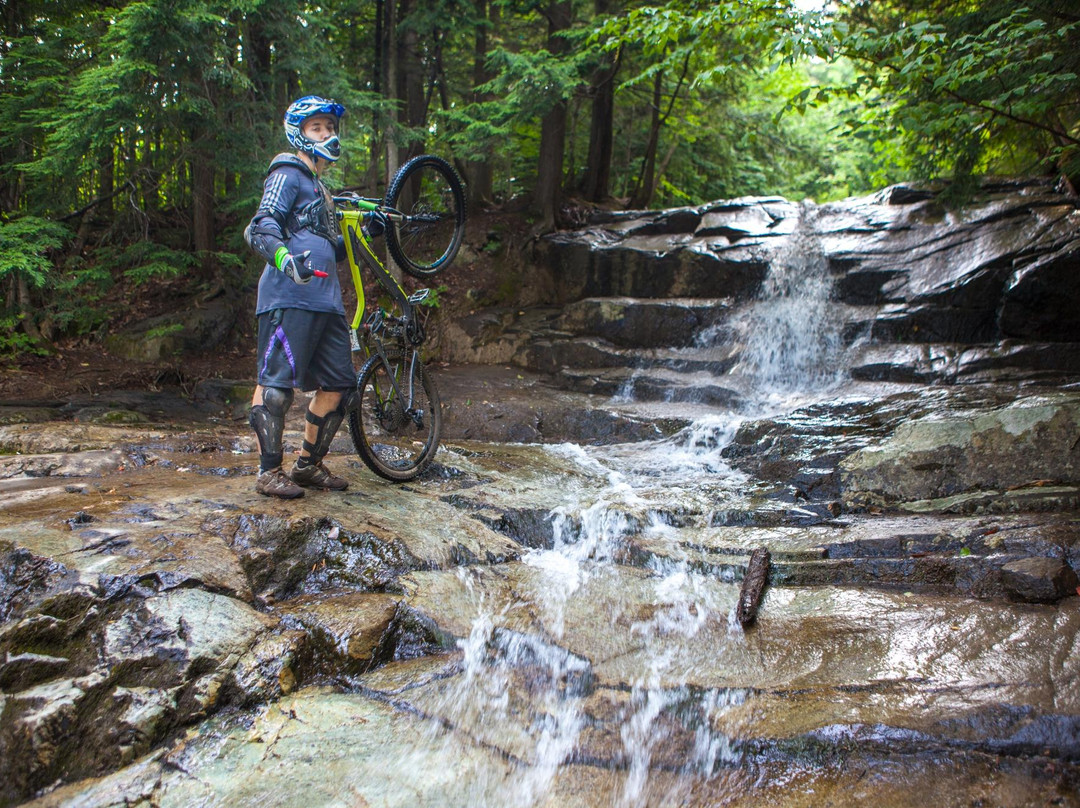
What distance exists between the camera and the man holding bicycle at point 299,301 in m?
3.98

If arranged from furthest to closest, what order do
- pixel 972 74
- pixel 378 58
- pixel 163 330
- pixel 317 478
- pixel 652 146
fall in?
pixel 652 146, pixel 378 58, pixel 163 330, pixel 972 74, pixel 317 478

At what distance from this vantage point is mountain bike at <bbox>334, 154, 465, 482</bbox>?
468 cm

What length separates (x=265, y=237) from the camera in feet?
12.4

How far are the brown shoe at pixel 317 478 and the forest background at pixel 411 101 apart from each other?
437 centimetres

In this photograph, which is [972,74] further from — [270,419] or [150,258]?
[150,258]

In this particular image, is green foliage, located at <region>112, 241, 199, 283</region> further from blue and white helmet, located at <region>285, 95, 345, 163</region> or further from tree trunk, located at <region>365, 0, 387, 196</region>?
blue and white helmet, located at <region>285, 95, 345, 163</region>

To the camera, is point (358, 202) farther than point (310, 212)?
Yes

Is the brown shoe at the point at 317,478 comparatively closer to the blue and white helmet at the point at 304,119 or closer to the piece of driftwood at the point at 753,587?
the blue and white helmet at the point at 304,119

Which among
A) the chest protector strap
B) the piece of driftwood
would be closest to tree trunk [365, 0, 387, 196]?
the chest protector strap

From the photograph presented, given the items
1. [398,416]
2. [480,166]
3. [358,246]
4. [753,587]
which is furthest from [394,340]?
[480,166]

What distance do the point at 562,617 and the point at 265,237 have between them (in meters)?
2.64

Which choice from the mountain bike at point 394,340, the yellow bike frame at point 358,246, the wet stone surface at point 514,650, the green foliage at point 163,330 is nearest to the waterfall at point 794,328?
the wet stone surface at point 514,650

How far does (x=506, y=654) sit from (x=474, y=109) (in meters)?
9.26

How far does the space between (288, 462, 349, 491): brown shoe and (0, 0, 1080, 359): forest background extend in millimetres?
4374
